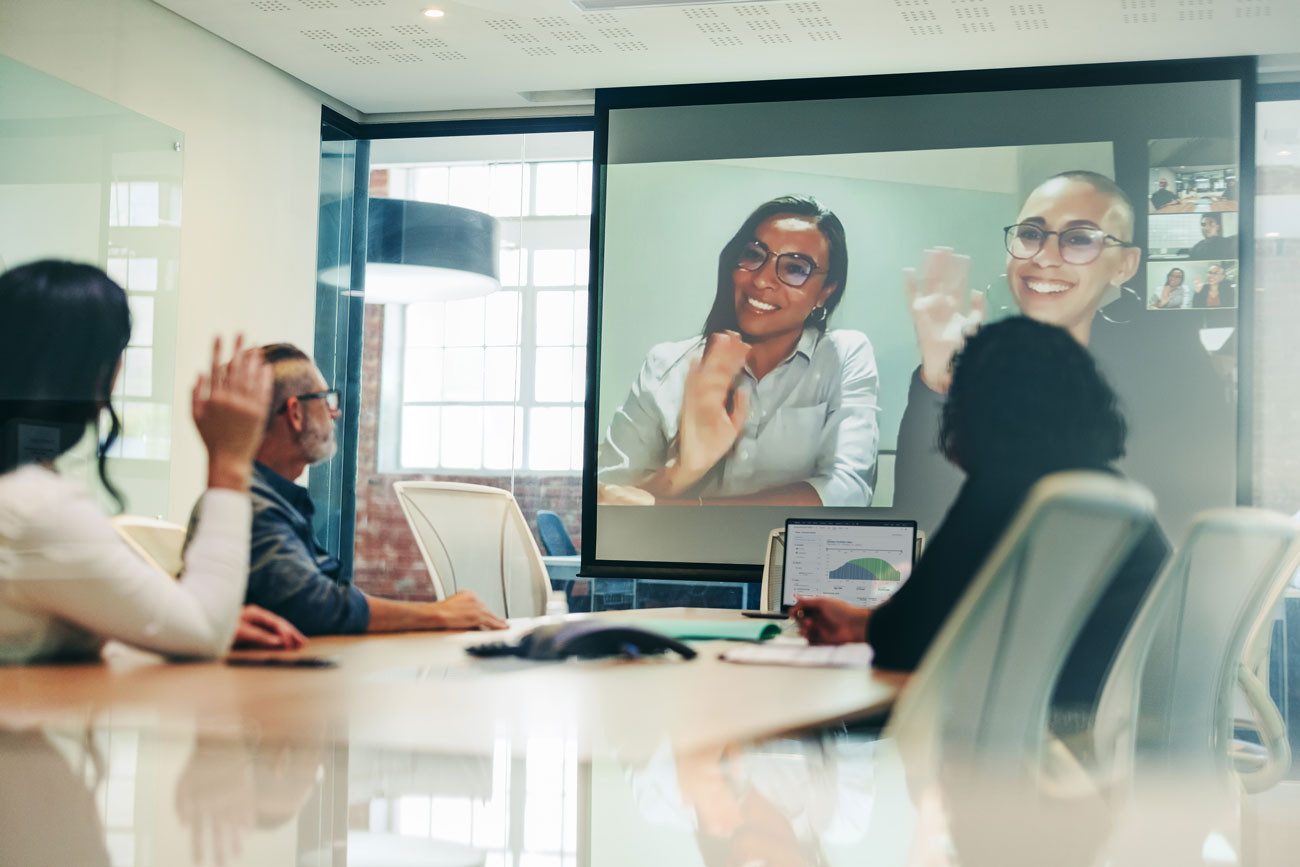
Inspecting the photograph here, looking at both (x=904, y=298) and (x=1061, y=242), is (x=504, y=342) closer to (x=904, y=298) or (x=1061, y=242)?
(x=904, y=298)

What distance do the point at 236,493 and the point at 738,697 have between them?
0.59 meters

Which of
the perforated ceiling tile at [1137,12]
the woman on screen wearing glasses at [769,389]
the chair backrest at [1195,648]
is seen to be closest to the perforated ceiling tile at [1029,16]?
the perforated ceiling tile at [1137,12]

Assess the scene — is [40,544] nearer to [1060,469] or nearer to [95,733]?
[95,733]

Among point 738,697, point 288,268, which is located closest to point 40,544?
point 288,268

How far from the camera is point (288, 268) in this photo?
107cm

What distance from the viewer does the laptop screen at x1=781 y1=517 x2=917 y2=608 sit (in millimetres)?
1136

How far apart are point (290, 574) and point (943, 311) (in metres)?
0.80

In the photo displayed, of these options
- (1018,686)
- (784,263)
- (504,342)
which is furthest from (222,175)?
(1018,686)

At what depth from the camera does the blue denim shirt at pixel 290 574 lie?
3.32 ft

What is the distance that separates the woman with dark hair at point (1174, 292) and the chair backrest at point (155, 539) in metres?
1.05

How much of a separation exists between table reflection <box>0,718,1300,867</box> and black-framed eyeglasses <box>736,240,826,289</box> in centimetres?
57

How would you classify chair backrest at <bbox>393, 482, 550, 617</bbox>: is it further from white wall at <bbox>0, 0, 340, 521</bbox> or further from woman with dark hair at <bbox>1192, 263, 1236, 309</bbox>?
woman with dark hair at <bbox>1192, 263, 1236, 309</bbox>

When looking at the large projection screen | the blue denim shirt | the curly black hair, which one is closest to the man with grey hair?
the blue denim shirt

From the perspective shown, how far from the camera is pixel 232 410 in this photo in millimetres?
1054
